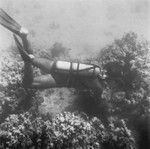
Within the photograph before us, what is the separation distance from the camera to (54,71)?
745cm

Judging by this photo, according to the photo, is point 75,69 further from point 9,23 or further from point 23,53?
point 9,23

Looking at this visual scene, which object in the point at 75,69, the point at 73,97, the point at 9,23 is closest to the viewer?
the point at 9,23

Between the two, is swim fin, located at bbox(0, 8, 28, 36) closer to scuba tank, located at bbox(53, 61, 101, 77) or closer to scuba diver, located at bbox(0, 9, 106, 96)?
scuba diver, located at bbox(0, 9, 106, 96)

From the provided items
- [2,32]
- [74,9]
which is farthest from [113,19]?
[2,32]

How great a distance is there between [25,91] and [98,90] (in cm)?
282

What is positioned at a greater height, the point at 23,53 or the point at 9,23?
the point at 9,23

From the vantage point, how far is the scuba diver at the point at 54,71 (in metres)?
7.14

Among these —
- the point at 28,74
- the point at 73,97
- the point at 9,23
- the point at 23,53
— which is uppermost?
the point at 9,23

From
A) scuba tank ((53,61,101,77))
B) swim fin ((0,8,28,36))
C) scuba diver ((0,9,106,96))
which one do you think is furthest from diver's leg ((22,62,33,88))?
swim fin ((0,8,28,36))

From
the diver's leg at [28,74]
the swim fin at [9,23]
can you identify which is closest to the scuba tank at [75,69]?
the diver's leg at [28,74]

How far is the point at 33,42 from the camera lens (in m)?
13.4

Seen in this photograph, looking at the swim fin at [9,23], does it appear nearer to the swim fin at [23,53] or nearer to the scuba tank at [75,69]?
the swim fin at [23,53]

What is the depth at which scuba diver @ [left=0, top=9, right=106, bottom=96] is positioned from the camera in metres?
7.14

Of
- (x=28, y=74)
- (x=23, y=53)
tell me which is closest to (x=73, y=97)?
(x=28, y=74)
